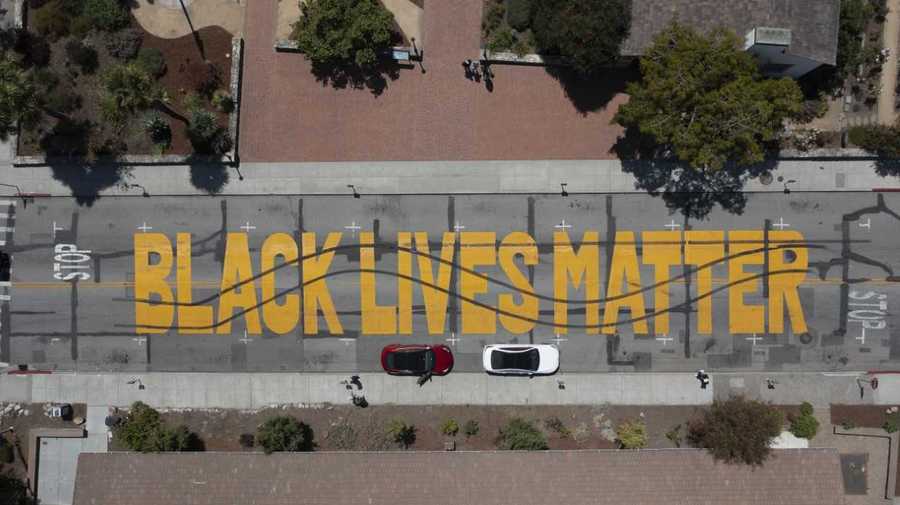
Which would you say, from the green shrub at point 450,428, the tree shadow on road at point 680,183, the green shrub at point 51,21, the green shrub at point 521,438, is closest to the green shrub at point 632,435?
the green shrub at point 521,438

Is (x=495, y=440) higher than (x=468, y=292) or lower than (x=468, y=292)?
lower

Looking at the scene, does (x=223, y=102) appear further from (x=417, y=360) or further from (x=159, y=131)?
(x=417, y=360)

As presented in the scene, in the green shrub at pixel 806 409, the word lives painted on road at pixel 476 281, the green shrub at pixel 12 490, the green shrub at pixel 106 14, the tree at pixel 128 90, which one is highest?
the green shrub at pixel 106 14

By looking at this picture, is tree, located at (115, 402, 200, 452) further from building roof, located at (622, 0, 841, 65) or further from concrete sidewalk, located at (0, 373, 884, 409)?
building roof, located at (622, 0, 841, 65)

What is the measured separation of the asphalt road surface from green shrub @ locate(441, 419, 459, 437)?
114 inches

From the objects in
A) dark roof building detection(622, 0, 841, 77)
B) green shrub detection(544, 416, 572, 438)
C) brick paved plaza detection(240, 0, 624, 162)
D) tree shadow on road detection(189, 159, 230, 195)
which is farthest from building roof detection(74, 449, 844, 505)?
dark roof building detection(622, 0, 841, 77)

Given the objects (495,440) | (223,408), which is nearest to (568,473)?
(495,440)

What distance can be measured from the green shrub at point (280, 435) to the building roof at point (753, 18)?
85.5ft

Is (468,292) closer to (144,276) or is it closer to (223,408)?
(223,408)

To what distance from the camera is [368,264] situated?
1384 inches

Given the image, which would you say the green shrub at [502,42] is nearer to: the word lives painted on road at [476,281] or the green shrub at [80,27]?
the word lives painted on road at [476,281]

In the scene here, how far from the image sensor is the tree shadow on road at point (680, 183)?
Result: 114ft

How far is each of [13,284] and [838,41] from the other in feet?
156

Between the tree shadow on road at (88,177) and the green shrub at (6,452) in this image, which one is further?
the tree shadow on road at (88,177)
